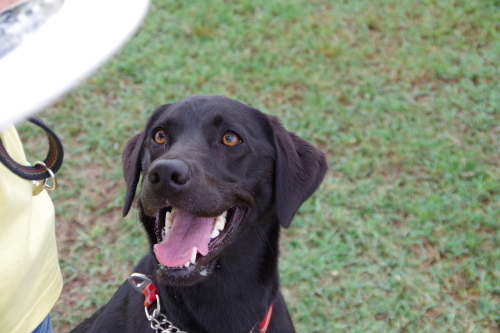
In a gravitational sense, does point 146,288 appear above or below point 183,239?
below

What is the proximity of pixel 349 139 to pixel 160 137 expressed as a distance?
8.42 ft

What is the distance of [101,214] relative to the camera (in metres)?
4.30

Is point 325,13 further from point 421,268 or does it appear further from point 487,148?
point 421,268

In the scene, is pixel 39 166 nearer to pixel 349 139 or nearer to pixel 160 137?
pixel 160 137

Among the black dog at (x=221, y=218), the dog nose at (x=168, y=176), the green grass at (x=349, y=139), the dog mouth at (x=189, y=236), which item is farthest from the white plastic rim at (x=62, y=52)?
the green grass at (x=349, y=139)

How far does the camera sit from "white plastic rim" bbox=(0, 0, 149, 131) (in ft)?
3.13

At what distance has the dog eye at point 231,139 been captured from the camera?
253 cm

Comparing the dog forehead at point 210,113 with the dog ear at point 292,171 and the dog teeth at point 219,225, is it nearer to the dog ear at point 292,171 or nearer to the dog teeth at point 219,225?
the dog ear at point 292,171

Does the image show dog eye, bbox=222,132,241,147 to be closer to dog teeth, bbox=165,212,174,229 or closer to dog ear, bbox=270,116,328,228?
dog ear, bbox=270,116,328,228


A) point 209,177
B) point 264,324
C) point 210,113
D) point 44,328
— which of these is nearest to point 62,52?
point 209,177

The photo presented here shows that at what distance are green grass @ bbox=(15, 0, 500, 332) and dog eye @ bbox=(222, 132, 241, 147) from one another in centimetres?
85

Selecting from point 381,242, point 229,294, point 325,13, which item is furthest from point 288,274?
point 325,13

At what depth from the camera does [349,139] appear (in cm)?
482

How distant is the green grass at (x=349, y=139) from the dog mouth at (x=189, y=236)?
627 millimetres
